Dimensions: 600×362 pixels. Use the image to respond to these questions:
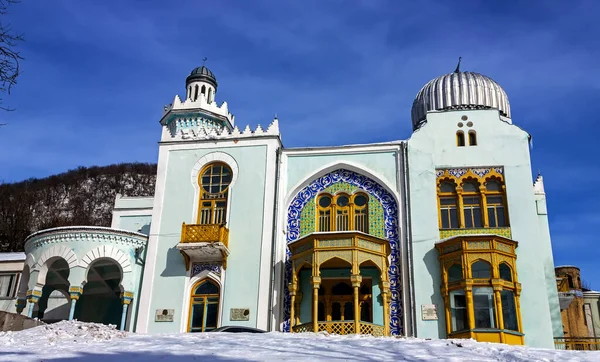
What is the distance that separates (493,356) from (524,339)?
969 cm

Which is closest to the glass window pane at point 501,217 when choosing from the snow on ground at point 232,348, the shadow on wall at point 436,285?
the shadow on wall at point 436,285

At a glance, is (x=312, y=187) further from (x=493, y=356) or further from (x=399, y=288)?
(x=493, y=356)

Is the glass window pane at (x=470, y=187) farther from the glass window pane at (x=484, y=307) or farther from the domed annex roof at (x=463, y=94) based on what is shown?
the glass window pane at (x=484, y=307)

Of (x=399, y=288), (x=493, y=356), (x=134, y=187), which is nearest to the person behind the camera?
(x=493, y=356)

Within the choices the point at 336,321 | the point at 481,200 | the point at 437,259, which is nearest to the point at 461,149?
the point at 481,200

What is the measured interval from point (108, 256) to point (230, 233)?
165 inches

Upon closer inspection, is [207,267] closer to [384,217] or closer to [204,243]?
[204,243]

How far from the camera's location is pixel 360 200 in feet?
77.5

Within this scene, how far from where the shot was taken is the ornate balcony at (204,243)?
2262cm

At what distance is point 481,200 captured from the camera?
22703mm

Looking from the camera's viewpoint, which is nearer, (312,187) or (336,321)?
(336,321)

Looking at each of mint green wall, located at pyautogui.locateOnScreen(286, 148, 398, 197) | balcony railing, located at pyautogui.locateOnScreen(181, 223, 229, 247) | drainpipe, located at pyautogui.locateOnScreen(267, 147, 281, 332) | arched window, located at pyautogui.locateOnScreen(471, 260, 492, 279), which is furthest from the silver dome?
balcony railing, located at pyautogui.locateOnScreen(181, 223, 229, 247)

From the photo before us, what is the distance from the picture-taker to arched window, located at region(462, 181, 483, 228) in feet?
74.1

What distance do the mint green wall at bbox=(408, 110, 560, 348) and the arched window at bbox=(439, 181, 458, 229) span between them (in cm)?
34
